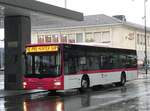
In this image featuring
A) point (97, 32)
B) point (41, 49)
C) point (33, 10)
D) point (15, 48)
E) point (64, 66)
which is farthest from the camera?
point (97, 32)

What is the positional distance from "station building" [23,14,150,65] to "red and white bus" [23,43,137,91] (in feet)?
156

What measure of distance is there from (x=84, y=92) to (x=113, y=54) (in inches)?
219

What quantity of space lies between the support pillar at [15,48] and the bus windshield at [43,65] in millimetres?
4882

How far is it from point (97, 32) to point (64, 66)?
185ft

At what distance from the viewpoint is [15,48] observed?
29.8 m

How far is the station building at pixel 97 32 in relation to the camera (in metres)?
78.0

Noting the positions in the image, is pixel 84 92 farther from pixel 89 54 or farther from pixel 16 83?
pixel 16 83

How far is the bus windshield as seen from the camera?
24.2 metres

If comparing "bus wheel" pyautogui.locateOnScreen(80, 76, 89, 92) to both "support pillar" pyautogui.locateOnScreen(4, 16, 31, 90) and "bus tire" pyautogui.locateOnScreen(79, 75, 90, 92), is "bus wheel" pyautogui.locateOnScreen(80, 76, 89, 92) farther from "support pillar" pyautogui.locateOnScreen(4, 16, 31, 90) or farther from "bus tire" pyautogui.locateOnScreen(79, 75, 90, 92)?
"support pillar" pyautogui.locateOnScreen(4, 16, 31, 90)

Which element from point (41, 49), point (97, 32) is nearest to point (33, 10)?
point (41, 49)

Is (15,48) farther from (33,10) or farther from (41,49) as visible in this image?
(41,49)

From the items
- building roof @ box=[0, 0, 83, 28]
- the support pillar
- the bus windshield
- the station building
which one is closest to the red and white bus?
the bus windshield

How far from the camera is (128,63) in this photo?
112ft

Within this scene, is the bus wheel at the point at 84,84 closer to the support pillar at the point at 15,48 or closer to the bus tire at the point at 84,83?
the bus tire at the point at 84,83
